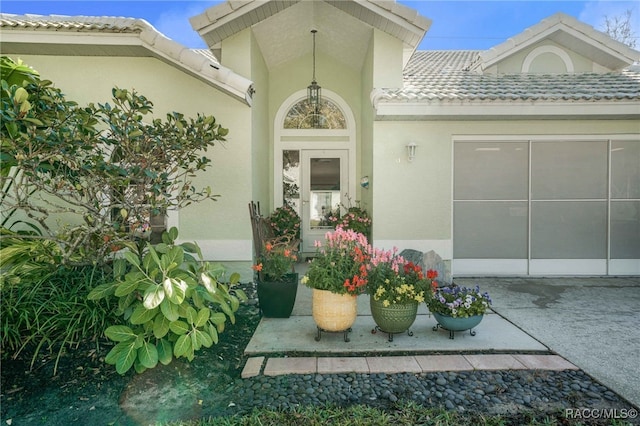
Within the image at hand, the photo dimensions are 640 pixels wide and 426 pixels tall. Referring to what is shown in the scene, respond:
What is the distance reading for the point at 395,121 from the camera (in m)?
6.49

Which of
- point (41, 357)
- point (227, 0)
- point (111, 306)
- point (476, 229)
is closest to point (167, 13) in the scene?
point (227, 0)

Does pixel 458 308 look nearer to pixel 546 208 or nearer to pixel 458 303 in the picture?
pixel 458 303

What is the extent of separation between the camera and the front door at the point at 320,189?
869 cm

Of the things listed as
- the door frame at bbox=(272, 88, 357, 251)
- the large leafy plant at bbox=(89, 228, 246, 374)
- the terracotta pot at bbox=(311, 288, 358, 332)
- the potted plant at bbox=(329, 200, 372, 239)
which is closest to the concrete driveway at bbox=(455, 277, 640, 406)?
the potted plant at bbox=(329, 200, 372, 239)

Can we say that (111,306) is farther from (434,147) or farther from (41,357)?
(434,147)

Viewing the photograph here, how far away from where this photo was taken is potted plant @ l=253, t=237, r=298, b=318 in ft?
15.1

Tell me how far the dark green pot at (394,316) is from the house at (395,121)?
272 cm

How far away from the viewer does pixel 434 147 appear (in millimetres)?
6555

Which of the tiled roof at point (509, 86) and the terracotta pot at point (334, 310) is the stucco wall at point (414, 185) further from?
the terracotta pot at point (334, 310)

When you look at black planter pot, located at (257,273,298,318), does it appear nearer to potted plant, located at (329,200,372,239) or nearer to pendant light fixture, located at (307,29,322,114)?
potted plant, located at (329,200,372,239)

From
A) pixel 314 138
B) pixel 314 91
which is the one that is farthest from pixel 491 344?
pixel 314 91

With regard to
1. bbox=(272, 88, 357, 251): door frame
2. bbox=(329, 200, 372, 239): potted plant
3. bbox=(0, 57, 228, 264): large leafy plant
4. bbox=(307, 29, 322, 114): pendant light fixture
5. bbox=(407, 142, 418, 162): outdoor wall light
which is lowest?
bbox=(329, 200, 372, 239): potted plant

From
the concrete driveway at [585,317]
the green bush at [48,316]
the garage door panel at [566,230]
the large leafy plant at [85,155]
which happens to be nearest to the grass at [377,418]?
the concrete driveway at [585,317]

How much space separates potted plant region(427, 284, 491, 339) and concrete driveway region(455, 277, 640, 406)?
32.7 inches
